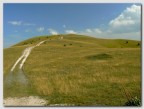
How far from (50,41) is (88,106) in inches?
99.8

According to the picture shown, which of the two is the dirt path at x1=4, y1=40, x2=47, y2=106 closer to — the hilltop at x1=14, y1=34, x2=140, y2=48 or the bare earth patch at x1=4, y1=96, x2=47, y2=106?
the bare earth patch at x1=4, y1=96, x2=47, y2=106

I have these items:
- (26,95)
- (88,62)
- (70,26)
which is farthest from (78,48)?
(26,95)

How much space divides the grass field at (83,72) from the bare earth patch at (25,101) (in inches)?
Result: 5.3

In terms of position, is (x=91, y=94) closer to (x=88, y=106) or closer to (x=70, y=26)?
(x=88, y=106)

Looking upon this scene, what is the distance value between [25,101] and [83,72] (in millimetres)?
1843

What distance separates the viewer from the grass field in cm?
1162

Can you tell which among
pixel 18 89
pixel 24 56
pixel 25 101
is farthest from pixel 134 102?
pixel 24 56

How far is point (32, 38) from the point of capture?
12156 millimetres

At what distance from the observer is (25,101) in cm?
1162

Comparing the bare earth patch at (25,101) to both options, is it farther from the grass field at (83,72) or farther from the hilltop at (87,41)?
the hilltop at (87,41)

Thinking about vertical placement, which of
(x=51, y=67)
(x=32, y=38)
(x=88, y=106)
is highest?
(x=32, y=38)

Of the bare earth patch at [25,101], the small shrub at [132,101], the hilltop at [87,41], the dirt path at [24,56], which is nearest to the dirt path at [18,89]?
the bare earth patch at [25,101]

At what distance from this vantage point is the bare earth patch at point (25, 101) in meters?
11.5

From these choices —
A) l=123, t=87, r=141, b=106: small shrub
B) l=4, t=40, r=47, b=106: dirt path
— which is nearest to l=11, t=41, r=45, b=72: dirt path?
l=4, t=40, r=47, b=106: dirt path
